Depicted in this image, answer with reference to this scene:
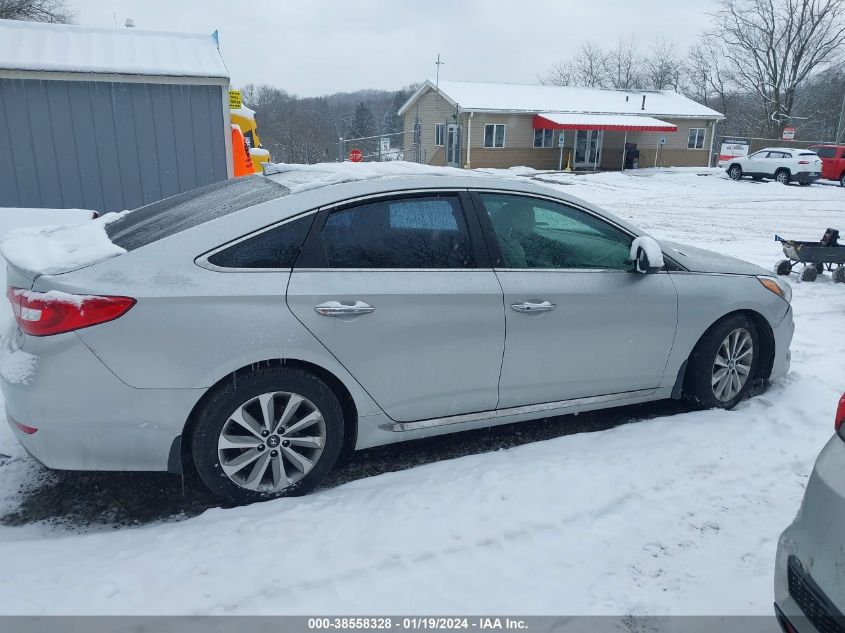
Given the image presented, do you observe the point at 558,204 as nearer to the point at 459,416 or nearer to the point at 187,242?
the point at 459,416

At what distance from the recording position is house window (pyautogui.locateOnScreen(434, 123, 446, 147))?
34.2m

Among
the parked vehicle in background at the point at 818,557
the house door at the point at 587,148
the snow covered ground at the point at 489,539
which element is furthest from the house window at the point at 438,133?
the parked vehicle in background at the point at 818,557

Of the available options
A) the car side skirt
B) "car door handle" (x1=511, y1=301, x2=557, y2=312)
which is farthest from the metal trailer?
"car door handle" (x1=511, y1=301, x2=557, y2=312)

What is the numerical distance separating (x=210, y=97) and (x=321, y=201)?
23.6 ft

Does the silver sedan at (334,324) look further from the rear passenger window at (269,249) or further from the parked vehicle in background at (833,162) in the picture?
the parked vehicle in background at (833,162)

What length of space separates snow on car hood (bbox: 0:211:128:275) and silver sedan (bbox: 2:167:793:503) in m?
0.03

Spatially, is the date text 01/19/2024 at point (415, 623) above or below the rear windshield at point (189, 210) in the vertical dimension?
below

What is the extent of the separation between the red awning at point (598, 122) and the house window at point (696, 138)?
11.6 ft

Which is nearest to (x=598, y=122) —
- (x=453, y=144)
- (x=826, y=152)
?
(x=453, y=144)

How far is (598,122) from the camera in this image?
33375mm

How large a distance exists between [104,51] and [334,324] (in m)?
8.56

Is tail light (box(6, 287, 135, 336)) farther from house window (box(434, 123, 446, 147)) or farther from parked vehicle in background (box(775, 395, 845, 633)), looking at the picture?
house window (box(434, 123, 446, 147))

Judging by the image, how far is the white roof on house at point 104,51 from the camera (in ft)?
29.1

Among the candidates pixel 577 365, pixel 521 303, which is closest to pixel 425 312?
pixel 521 303
